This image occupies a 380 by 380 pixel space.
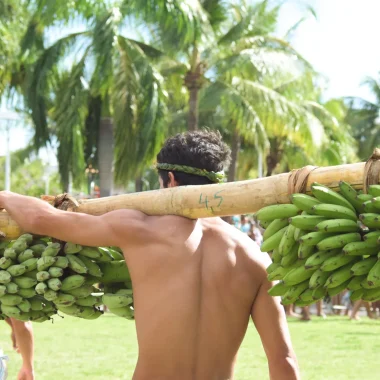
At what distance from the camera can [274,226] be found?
2744 millimetres

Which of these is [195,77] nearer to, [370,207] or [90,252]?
[90,252]

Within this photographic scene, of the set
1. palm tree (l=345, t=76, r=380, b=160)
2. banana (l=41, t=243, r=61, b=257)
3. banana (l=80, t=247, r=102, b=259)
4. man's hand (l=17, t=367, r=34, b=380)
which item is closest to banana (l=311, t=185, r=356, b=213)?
banana (l=80, t=247, r=102, b=259)

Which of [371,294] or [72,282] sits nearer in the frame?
[371,294]

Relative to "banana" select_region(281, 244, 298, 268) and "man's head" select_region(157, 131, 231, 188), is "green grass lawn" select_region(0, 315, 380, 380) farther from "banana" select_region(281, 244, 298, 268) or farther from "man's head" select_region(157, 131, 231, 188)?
"banana" select_region(281, 244, 298, 268)

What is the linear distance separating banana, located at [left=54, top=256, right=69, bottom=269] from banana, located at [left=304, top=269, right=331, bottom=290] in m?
1.23

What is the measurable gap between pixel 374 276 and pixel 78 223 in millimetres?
1218

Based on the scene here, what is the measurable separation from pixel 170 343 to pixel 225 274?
13.3 inches

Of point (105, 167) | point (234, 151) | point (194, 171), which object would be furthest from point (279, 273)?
point (234, 151)

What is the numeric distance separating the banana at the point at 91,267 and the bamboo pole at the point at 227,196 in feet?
1.03

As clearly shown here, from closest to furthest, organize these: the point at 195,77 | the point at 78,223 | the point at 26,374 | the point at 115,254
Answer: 1. the point at 78,223
2. the point at 115,254
3. the point at 26,374
4. the point at 195,77

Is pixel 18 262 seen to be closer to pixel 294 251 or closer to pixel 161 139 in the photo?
pixel 294 251

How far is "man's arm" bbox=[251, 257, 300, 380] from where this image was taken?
308cm

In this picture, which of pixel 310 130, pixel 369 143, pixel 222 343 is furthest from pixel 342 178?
pixel 369 143

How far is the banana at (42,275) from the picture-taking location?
130 inches
